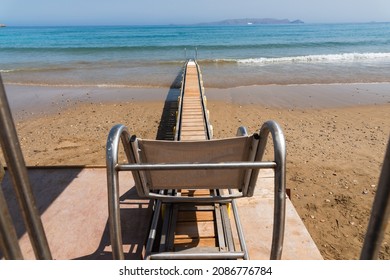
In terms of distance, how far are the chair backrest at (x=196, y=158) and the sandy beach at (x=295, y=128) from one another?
228 centimetres

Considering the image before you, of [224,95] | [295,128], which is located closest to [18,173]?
[295,128]

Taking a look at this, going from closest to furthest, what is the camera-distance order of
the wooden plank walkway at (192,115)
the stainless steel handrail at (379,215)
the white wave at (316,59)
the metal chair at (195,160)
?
the stainless steel handrail at (379,215) → the metal chair at (195,160) → the wooden plank walkway at (192,115) → the white wave at (316,59)

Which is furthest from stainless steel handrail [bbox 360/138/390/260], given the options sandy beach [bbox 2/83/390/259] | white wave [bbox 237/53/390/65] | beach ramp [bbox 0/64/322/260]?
white wave [bbox 237/53/390/65]

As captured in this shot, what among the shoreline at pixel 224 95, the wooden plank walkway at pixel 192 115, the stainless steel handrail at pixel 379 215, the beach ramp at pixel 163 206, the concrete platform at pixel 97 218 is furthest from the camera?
the shoreline at pixel 224 95

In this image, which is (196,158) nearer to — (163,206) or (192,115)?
(163,206)

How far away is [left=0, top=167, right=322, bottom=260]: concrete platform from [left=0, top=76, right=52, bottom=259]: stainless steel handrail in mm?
1655

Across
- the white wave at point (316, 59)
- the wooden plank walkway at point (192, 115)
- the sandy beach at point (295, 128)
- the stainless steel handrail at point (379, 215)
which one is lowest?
the sandy beach at point (295, 128)

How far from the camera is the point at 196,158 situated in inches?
86.9

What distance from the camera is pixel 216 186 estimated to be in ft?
7.72

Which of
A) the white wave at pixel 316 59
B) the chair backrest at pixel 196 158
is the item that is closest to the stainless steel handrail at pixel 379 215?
the chair backrest at pixel 196 158

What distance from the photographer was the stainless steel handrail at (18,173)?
94cm

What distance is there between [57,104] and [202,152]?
9.89 meters

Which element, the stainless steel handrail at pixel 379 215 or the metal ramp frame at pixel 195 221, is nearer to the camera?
the stainless steel handrail at pixel 379 215

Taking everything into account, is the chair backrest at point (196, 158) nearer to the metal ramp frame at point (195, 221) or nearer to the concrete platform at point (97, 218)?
the metal ramp frame at point (195, 221)
